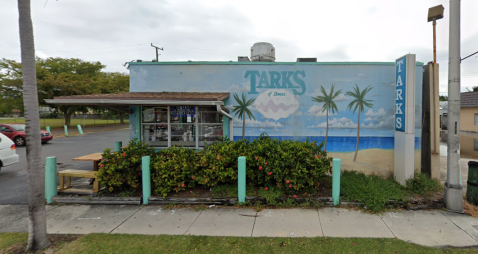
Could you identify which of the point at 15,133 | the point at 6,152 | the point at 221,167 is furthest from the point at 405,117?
the point at 15,133

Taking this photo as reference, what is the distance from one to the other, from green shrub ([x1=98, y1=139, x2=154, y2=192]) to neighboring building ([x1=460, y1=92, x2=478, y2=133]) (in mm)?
30786

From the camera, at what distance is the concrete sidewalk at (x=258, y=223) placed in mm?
4070

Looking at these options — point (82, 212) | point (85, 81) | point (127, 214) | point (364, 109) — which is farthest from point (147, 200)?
point (85, 81)

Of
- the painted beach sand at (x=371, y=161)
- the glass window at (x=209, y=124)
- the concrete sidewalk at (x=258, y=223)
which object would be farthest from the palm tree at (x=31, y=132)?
the painted beach sand at (x=371, y=161)

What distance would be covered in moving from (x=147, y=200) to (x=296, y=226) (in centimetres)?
342

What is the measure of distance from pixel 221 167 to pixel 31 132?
11.4 feet

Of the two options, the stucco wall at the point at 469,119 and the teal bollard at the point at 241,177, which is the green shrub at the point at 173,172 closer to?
the teal bollard at the point at 241,177

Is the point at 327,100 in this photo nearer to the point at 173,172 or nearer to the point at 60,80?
the point at 173,172

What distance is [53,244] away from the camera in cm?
377

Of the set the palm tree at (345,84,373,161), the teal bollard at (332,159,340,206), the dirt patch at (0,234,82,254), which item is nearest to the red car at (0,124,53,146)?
the dirt patch at (0,234,82,254)

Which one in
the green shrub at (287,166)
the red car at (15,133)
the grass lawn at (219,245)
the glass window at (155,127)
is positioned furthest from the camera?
the red car at (15,133)

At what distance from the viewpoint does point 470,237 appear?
12.9 ft

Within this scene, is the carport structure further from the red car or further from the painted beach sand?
the red car

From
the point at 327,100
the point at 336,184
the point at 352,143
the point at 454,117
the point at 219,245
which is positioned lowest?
the point at 219,245
